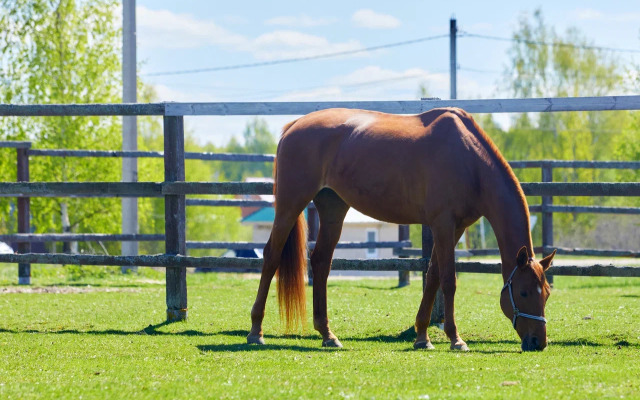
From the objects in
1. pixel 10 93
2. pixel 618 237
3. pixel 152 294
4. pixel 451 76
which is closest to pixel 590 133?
pixel 618 237

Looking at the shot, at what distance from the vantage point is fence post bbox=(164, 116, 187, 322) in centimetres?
880

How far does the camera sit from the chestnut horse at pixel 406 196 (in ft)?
22.6

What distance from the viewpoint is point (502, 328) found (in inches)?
320

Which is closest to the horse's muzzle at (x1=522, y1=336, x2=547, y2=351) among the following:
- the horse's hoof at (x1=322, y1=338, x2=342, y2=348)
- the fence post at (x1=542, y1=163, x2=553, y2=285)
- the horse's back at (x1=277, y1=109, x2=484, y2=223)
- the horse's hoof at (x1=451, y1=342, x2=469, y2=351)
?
the horse's hoof at (x1=451, y1=342, x2=469, y2=351)

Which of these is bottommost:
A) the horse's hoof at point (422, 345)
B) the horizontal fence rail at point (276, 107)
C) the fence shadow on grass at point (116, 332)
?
the fence shadow on grass at point (116, 332)

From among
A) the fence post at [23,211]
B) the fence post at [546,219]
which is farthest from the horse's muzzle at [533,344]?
the fence post at [23,211]

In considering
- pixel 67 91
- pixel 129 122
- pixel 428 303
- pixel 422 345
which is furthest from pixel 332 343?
pixel 67 91

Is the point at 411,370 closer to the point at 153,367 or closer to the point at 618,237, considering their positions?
the point at 153,367

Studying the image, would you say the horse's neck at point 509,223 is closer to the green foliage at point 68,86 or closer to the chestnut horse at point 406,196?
the chestnut horse at point 406,196

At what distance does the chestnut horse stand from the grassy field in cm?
35

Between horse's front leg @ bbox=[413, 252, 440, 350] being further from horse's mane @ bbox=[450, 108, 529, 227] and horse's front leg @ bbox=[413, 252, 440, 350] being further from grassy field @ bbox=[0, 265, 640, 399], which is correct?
horse's mane @ bbox=[450, 108, 529, 227]

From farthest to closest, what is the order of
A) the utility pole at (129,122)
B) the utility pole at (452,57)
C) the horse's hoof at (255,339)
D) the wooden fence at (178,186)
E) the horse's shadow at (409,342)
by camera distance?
the utility pole at (452,57)
the utility pole at (129,122)
the wooden fence at (178,186)
the horse's hoof at (255,339)
the horse's shadow at (409,342)

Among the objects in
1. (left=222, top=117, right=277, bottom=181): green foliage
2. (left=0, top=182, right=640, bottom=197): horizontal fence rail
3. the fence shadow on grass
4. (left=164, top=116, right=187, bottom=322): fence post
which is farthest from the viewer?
(left=222, top=117, right=277, bottom=181): green foliage

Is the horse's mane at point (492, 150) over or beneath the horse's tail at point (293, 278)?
over
